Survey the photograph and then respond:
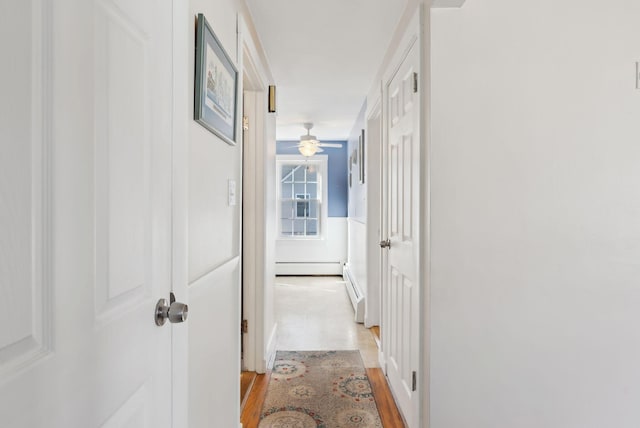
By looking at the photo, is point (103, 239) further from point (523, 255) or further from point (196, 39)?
point (523, 255)

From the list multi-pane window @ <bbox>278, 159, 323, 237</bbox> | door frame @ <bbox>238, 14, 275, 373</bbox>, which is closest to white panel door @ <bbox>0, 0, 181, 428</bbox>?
door frame @ <bbox>238, 14, 275, 373</bbox>

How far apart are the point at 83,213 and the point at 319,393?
217cm

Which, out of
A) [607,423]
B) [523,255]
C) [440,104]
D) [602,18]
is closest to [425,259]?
[523,255]

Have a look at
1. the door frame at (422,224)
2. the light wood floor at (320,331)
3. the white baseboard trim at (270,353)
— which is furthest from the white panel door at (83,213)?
the white baseboard trim at (270,353)

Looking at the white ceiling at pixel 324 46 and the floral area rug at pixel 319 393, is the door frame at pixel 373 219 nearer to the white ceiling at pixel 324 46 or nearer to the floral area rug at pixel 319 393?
the white ceiling at pixel 324 46

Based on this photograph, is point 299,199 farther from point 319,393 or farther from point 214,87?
point 214,87

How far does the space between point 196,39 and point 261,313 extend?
1883 millimetres

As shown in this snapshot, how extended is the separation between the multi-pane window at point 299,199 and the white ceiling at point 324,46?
2274 millimetres

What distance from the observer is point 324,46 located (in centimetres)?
259

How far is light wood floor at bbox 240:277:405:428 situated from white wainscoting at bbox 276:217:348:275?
37 centimetres

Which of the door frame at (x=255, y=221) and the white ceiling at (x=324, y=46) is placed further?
the door frame at (x=255, y=221)

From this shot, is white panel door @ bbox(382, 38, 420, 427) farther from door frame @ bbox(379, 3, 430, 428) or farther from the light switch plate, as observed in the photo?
the light switch plate

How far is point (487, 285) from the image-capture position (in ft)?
5.23

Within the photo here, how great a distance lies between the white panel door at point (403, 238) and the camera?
179 cm
